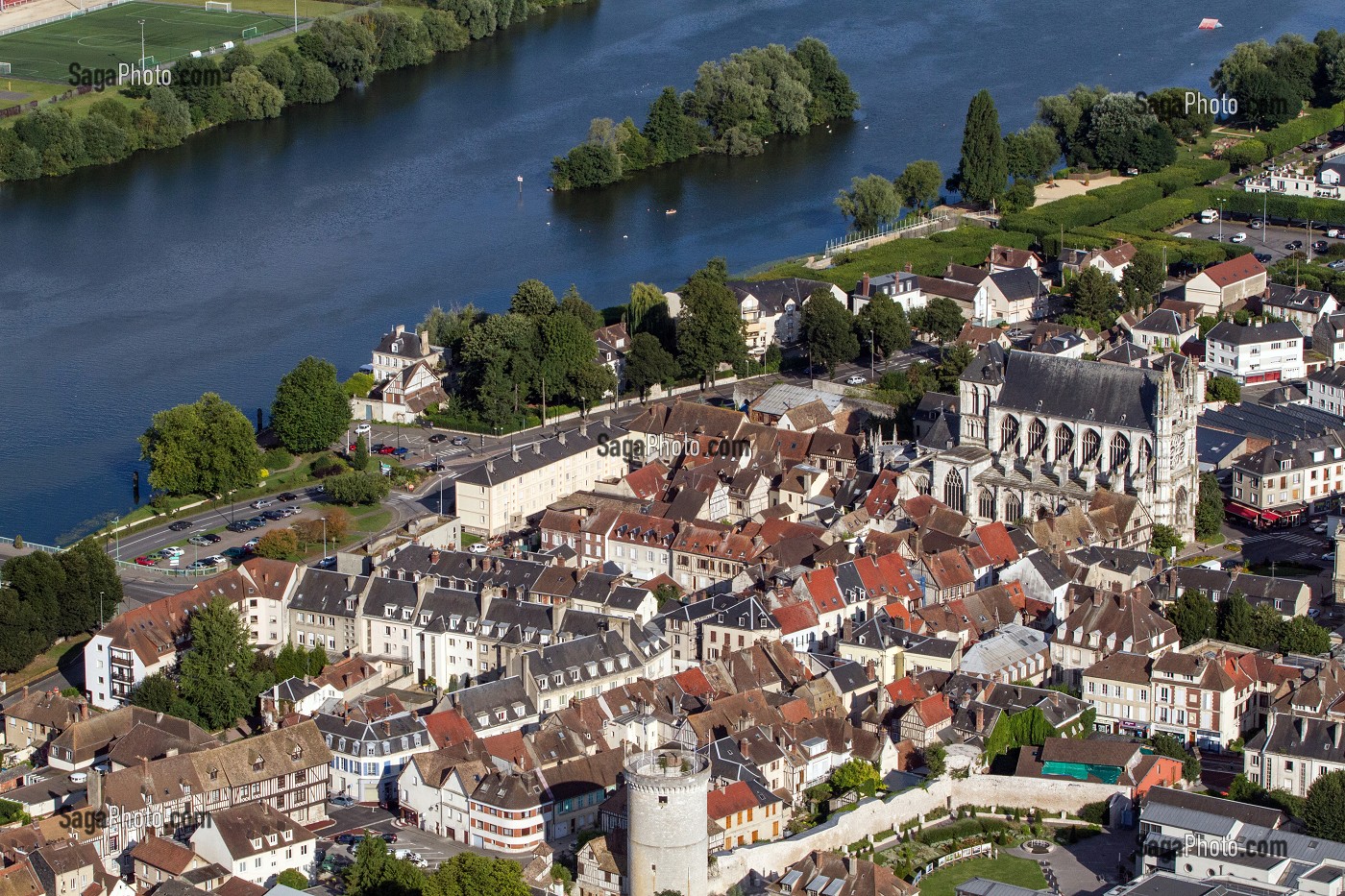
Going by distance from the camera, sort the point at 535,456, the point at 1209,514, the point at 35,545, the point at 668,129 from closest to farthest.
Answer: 1. the point at 1209,514
2. the point at 35,545
3. the point at 535,456
4. the point at 668,129

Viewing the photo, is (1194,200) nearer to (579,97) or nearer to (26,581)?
(579,97)

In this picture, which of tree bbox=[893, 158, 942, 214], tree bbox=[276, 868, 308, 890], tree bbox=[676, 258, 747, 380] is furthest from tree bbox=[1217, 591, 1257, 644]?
tree bbox=[893, 158, 942, 214]

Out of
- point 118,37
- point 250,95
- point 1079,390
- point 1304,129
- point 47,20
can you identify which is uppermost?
point 47,20

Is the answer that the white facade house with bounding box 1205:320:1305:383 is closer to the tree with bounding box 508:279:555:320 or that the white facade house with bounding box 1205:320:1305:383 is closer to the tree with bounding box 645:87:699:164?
the tree with bounding box 508:279:555:320

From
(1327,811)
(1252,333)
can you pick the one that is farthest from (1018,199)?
(1327,811)

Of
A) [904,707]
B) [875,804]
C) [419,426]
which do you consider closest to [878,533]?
[904,707]

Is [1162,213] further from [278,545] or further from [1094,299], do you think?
[278,545]
